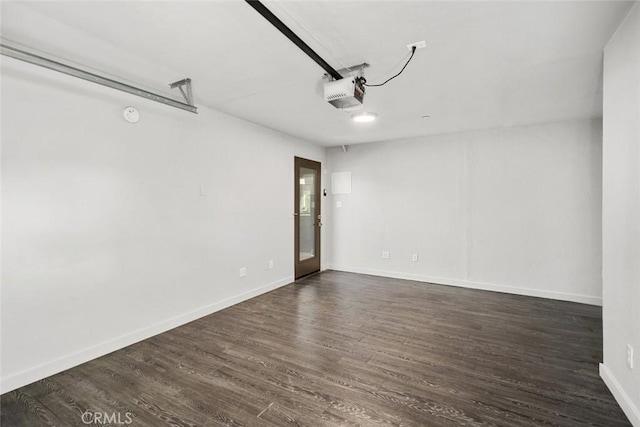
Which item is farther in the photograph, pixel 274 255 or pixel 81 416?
pixel 274 255

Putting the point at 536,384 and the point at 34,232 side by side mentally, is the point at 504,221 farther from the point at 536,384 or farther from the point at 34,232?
the point at 34,232

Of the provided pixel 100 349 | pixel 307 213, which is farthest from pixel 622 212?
pixel 307 213

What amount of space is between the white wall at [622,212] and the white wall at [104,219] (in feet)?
12.0

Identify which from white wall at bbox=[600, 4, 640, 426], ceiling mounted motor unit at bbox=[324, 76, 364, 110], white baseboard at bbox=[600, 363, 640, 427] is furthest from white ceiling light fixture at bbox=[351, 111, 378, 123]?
white baseboard at bbox=[600, 363, 640, 427]

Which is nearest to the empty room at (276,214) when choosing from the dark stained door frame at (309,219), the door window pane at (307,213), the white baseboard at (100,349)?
the white baseboard at (100,349)

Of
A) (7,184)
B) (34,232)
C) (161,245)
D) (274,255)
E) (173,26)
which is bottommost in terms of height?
(274,255)

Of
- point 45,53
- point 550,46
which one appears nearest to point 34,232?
point 45,53

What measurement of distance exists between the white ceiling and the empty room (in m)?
0.02

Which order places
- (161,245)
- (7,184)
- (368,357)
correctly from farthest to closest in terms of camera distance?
(161,245)
(368,357)
(7,184)

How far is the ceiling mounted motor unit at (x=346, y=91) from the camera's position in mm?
2371

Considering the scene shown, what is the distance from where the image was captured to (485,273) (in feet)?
15.1

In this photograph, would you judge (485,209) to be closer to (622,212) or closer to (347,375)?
(622,212)

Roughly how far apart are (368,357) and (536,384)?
1.23 m

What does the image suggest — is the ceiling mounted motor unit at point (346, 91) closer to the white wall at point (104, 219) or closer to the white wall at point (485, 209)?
the white wall at point (104, 219)
